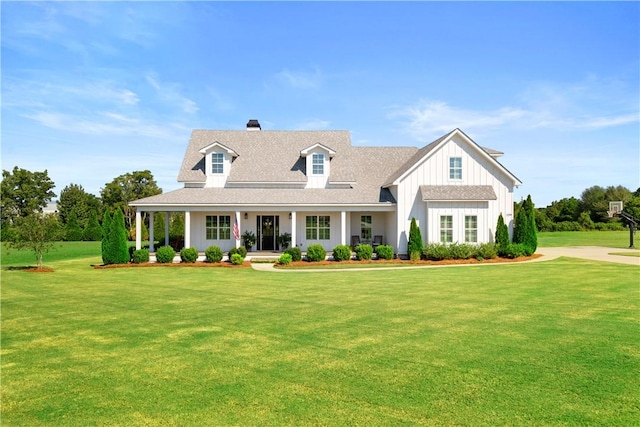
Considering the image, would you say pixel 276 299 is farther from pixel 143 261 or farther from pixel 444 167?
pixel 444 167

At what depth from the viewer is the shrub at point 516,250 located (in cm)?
2393

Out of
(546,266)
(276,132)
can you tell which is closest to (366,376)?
(546,266)

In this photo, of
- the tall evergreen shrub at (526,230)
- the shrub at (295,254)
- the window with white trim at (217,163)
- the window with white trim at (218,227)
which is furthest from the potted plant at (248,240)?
the tall evergreen shrub at (526,230)

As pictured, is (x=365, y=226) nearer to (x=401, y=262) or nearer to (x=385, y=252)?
(x=385, y=252)

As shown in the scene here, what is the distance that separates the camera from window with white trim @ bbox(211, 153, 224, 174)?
27.6 meters

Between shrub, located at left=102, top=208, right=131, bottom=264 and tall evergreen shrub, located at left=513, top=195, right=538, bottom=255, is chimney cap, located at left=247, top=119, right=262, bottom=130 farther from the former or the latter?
tall evergreen shrub, located at left=513, top=195, right=538, bottom=255

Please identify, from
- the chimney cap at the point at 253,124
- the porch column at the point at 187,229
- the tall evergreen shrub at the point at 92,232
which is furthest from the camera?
the tall evergreen shrub at the point at 92,232

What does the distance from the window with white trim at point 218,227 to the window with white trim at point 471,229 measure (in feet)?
46.0

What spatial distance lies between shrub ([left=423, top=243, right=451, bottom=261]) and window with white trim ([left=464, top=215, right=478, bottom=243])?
183 centimetres

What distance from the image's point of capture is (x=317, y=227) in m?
27.4

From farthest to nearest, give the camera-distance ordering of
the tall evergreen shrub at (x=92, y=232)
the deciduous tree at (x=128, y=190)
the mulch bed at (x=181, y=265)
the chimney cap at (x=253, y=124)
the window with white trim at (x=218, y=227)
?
the deciduous tree at (x=128, y=190) → the tall evergreen shrub at (x=92, y=232) → the chimney cap at (x=253, y=124) → the window with white trim at (x=218, y=227) → the mulch bed at (x=181, y=265)

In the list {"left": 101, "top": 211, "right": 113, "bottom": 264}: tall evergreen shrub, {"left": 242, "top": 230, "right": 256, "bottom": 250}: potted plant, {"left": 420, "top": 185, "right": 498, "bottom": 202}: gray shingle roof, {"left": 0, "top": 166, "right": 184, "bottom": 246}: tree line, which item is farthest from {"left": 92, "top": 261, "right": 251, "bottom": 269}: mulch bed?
{"left": 0, "top": 166, "right": 184, "bottom": 246}: tree line

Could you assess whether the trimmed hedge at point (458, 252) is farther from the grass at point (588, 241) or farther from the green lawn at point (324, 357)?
the grass at point (588, 241)

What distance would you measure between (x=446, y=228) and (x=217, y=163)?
1450cm
